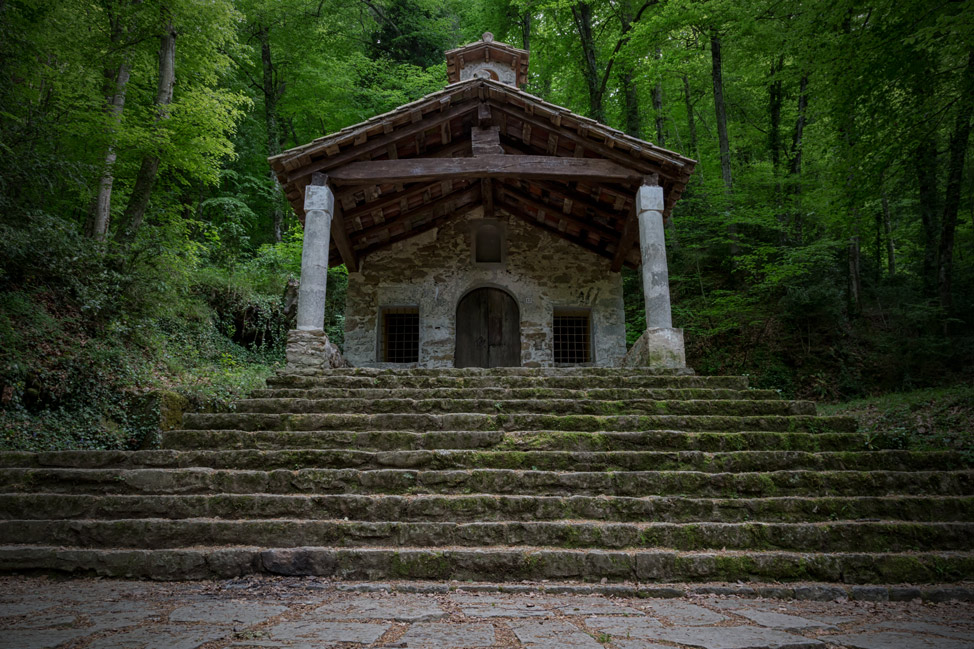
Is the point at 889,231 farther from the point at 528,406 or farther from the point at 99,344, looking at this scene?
the point at 99,344

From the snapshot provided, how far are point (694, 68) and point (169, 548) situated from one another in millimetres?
15281

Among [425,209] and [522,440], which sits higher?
[425,209]

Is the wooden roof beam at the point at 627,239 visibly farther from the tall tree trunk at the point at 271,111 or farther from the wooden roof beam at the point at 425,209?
the tall tree trunk at the point at 271,111

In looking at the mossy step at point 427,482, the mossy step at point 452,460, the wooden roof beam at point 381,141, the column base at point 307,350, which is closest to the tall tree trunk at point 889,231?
the wooden roof beam at point 381,141

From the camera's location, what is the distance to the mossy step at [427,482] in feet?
13.7

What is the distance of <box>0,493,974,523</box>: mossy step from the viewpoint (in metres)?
3.94

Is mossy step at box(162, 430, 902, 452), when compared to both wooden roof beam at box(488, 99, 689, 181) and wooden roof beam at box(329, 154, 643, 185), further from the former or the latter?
wooden roof beam at box(488, 99, 689, 181)

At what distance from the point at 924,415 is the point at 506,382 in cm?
615

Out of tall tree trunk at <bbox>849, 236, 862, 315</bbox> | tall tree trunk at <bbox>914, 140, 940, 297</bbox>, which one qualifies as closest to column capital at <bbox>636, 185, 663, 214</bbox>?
tall tree trunk at <bbox>849, 236, 862, 315</bbox>

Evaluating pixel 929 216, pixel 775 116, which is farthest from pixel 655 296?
pixel 775 116

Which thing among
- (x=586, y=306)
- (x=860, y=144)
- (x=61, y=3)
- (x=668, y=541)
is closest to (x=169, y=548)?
(x=668, y=541)

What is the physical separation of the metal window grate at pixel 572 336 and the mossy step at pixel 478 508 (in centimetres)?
668

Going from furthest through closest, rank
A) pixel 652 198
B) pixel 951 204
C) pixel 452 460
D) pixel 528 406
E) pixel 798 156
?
pixel 798 156 < pixel 951 204 < pixel 652 198 < pixel 528 406 < pixel 452 460

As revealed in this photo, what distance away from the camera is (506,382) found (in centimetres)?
608
